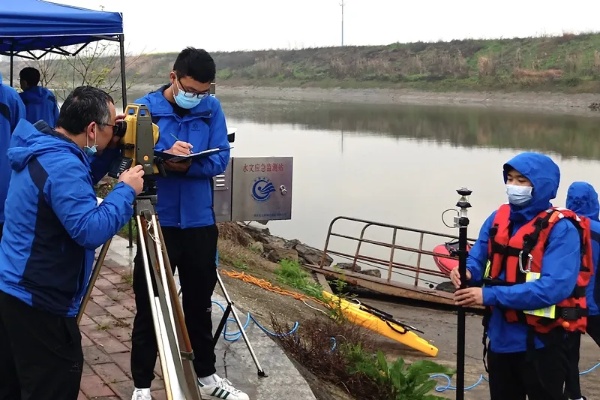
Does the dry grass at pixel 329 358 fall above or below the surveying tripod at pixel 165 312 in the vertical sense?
below

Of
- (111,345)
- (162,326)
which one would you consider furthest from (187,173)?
(111,345)

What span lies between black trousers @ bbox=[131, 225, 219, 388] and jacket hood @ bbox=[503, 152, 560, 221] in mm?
1536

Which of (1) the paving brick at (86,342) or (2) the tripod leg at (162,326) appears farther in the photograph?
(1) the paving brick at (86,342)

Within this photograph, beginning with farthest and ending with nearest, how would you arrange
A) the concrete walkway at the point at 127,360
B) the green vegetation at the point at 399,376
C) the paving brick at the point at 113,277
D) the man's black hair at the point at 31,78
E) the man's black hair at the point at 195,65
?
the man's black hair at the point at 31,78 → the paving brick at the point at 113,277 → the green vegetation at the point at 399,376 → the concrete walkway at the point at 127,360 → the man's black hair at the point at 195,65

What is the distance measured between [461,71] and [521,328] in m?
46.6

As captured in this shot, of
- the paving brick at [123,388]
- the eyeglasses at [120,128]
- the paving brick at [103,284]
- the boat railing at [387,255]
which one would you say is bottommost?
the boat railing at [387,255]

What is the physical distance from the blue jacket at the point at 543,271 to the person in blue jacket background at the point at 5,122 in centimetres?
249

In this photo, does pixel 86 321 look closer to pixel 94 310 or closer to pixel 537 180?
pixel 94 310

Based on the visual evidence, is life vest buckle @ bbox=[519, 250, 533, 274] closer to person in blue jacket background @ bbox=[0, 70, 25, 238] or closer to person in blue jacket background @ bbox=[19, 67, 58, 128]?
person in blue jacket background @ bbox=[0, 70, 25, 238]

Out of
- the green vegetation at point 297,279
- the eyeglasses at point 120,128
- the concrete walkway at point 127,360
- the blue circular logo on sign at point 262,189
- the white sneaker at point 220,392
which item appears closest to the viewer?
the eyeglasses at point 120,128

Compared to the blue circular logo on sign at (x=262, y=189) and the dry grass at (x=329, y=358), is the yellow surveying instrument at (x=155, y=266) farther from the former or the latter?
the blue circular logo on sign at (x=262, y=189)

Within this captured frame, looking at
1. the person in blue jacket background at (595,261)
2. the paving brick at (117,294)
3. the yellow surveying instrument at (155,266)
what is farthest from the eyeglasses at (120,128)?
the person in blue jacket background at (595,261)

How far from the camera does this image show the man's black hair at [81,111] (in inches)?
105

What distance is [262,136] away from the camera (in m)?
27.7
